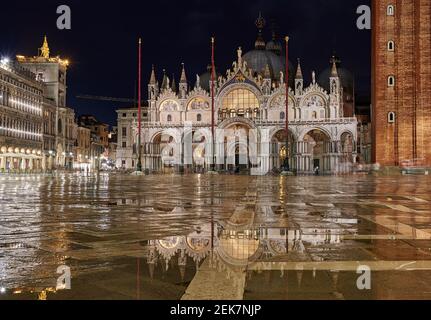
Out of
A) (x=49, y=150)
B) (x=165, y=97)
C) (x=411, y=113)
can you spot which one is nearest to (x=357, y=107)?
(x=165, y=97)

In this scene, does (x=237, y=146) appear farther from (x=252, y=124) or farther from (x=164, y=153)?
(x=164, y=153)

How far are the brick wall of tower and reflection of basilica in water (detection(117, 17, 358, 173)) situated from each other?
18610 millimetres

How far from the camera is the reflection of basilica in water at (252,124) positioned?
7856cm

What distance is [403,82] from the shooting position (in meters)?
56.7

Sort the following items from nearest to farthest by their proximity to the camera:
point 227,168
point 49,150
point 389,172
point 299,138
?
point 389,172
point 299,138
point 227,168
point 49,150

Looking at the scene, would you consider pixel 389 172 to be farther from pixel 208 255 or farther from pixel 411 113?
pixel 208 255

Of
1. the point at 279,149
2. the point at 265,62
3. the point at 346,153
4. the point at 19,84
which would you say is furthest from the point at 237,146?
the point at 19,84

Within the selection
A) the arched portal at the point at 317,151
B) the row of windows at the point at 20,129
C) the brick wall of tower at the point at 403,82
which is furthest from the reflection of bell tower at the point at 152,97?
the brick wall of tower at the point at 403,82

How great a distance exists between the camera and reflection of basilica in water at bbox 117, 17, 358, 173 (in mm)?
78562

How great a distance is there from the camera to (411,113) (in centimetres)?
5625

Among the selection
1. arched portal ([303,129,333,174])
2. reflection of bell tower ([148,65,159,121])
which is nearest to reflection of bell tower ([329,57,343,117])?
arched portal ([303,129,333,174])

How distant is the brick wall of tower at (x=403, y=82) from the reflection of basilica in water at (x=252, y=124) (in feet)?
61.1
